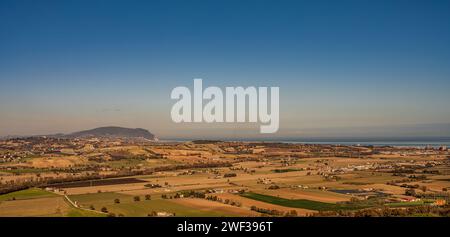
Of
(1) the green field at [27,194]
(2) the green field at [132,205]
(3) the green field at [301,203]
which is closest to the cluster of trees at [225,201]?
(3) the green field at [301,203]

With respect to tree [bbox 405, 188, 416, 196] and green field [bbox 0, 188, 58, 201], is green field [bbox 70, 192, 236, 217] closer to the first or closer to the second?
green field [bbox 0, 188, 58, 201]

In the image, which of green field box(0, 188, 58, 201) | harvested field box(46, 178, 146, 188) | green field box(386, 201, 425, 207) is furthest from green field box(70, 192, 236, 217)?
green field box(386, 201, 425, 207)

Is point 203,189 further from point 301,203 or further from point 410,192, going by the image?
point 410,192

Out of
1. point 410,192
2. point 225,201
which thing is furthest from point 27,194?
point 410,192

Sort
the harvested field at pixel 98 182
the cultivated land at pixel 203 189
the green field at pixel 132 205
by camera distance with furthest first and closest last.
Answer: the harvested field at pixel 98 182
the cultivated land at pixel 203 189
the green field at pixel 132 205

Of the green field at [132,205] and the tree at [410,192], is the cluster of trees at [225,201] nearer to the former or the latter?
the green field at [132,205]

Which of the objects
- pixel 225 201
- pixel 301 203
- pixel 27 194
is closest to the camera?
pixel 301 203
